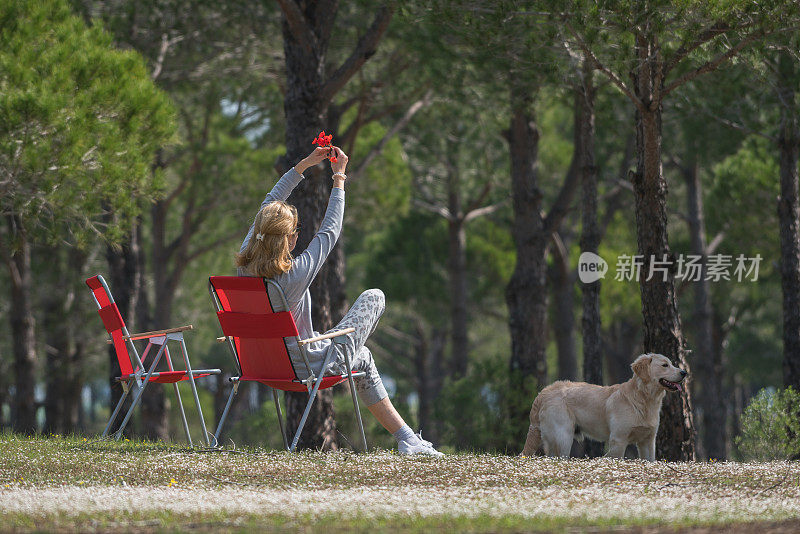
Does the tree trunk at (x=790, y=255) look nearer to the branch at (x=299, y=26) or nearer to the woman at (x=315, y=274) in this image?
the branch at (x=299, y=26)

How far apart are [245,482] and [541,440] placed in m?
2.78

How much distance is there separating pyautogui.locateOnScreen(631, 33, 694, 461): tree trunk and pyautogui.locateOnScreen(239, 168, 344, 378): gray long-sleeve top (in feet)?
8.44

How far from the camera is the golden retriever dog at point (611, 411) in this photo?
6.14 m

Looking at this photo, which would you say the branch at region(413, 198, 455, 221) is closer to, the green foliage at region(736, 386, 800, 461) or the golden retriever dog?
the green foliage at region(736, 386, 800, 461)

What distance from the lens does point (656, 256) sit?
22.8 ft

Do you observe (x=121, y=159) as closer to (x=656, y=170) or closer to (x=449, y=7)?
(x=449, y=7)

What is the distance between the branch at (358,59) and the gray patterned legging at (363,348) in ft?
9.50

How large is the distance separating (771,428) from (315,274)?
461 centimetres

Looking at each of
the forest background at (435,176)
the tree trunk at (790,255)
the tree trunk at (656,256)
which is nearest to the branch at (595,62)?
the forest background at (435,176)

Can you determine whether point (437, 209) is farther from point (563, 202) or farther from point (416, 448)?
point (416, 448)

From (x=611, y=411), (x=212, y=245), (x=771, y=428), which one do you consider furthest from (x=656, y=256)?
(x=212, y=245)

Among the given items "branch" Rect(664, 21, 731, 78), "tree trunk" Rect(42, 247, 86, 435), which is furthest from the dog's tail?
"tree trunk" Rect(42, 247, 86, 435)

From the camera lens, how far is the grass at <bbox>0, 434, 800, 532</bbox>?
136 inches

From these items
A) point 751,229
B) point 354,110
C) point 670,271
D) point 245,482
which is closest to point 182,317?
point 354,110
